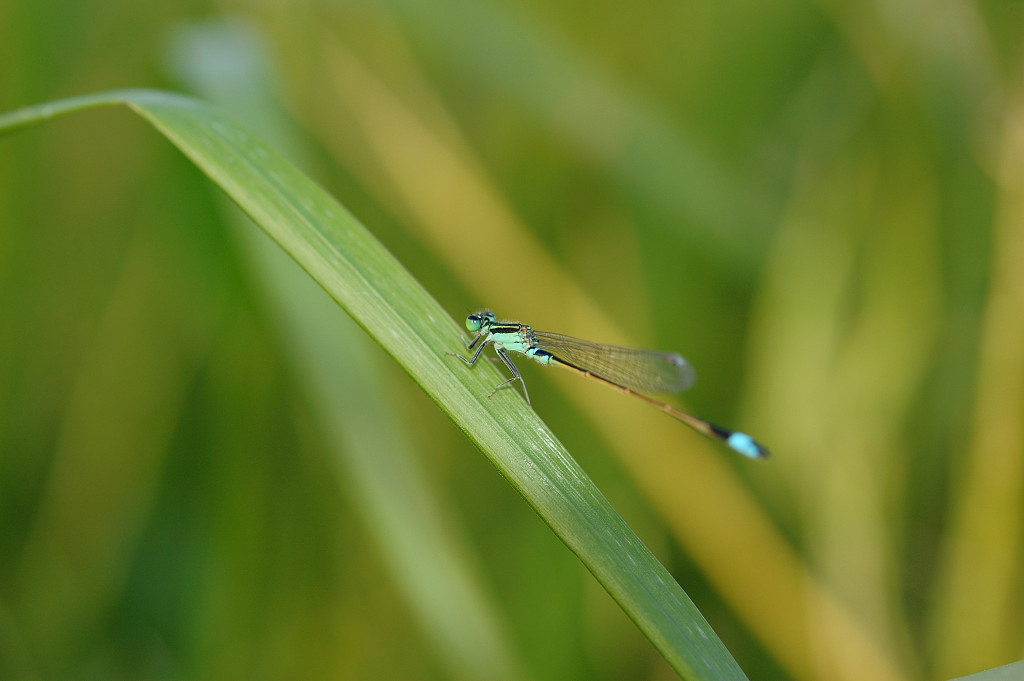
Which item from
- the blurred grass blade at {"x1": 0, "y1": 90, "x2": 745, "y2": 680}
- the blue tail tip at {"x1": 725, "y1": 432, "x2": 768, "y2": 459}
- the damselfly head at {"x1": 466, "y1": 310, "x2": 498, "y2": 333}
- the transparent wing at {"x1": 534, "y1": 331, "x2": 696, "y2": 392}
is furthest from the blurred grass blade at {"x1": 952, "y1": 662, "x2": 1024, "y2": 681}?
the damselfly head at {"x1": 466, "y1": 310, "x2": 498, "y2": 333}

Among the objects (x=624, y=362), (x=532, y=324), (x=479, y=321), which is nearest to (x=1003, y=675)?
(x=624, y=362)

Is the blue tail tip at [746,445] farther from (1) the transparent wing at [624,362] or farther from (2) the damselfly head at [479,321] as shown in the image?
(2) the damselfly head at [479,321]

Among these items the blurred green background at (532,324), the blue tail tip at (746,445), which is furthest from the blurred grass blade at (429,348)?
the blue tail tip at (746,445)

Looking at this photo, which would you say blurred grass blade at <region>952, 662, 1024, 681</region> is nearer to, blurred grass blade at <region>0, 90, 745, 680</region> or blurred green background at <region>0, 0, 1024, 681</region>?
blurred grass blade at <region>0, 90, 745, 680</region>

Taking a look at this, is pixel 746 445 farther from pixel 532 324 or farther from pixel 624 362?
pixel 532 324

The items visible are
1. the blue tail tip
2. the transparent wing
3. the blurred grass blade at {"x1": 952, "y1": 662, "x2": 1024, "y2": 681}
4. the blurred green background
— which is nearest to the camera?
the blurred grass blade at {"x1": 952, "y1": 662, "x2": 1024, "y2": 681}

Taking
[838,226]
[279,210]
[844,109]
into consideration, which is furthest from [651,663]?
[844,109]
